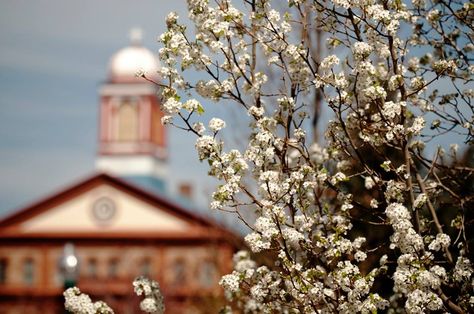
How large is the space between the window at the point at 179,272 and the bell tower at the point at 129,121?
16240mm

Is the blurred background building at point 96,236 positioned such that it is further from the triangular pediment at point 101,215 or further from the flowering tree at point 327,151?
the flowering tree at point 327,151

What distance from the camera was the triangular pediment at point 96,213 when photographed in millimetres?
49438

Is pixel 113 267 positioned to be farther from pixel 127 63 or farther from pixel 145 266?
pixel 127 63

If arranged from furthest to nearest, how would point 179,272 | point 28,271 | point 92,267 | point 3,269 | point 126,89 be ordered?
point 126,89
point 3,269
point 28,271
point 92,267
point 179,272

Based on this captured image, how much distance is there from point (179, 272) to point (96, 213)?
8.11 meters

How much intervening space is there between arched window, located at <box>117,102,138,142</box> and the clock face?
1408 cm

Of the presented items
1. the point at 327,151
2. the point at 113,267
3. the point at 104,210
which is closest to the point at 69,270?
the point at 327,151

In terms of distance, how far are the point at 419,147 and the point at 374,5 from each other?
55.0 inches

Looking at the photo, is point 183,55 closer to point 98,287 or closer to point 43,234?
point 98,287

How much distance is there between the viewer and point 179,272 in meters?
43.7

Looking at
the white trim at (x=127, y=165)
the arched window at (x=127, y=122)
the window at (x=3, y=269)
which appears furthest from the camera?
the white trim at (x=127, y=165)

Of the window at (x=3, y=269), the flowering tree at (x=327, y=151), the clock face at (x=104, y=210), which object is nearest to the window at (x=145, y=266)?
the clock face at (x=104, y=210)

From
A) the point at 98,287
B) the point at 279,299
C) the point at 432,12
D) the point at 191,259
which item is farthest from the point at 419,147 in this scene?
the point at 191,259

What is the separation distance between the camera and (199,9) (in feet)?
20.5
